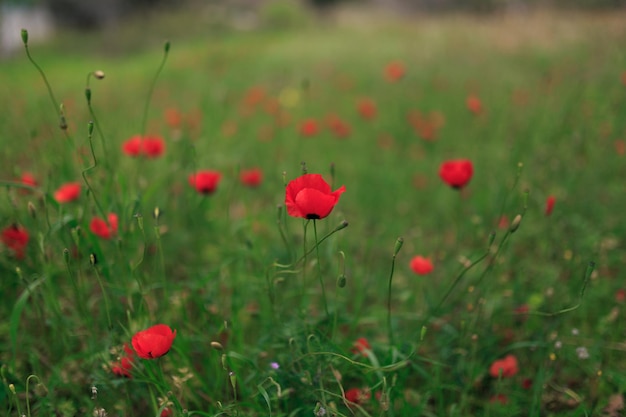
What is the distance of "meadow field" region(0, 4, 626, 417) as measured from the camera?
52.7 inches

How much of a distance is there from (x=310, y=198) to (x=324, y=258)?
934 millimetres

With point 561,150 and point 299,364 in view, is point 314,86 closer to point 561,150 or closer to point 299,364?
point 561,150

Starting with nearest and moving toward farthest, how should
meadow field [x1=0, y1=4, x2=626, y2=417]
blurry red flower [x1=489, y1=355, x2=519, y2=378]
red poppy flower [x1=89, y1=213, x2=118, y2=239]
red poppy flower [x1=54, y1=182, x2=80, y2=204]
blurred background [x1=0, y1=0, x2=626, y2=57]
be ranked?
1. meadow field [x1=0, y1=4, x2=626, y2=417]
2. blurry red flower [x1=489, y1=355, x2=519, y2=378]
3. red poppy flower [x1=89, y1=213, x2=118, y2=239]
4. red poppy flower [x1=54, y1=182, x2=80, y2=204]
5. blurred background [x1=0, y1=0, x2=626, y2=57]

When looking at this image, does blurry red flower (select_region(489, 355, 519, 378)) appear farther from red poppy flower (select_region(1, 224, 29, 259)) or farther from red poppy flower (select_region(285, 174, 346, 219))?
red poppy flower (select_region(1, 224, 29, 259))

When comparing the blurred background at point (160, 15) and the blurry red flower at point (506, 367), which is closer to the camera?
the blurry red flower at point (506, 367)

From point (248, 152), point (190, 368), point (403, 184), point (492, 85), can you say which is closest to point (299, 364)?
point (190, 368)

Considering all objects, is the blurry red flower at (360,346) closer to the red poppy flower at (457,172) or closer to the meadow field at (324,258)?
the meadow field at (324,258)

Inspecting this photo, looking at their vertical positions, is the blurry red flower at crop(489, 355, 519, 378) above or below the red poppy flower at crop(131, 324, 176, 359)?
below

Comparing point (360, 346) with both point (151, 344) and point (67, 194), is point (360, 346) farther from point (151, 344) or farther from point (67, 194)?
point (67, 194)

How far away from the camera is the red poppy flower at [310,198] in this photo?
3.56ft

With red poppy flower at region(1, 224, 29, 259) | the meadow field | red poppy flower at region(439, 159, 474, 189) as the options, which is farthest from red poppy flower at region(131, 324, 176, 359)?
red poppy flower at region(439, 159, 474, 189)

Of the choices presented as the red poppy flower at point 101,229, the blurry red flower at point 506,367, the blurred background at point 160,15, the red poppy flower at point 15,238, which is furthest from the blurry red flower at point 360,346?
the blurred background at point 160,15

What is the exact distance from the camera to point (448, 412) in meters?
1.49

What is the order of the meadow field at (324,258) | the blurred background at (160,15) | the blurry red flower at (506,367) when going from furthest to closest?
1. the blurred background at (160,15)
2. the blurry red flower at (506,367)
3. the meadow field at (324,258)
